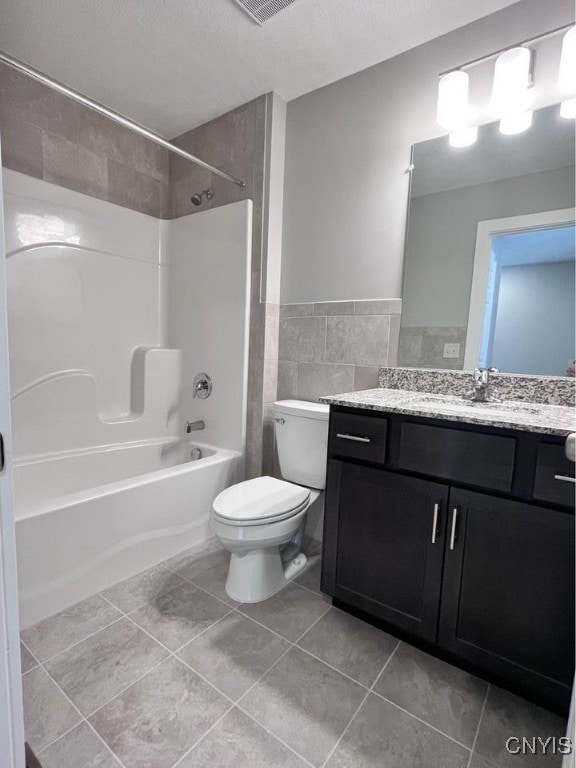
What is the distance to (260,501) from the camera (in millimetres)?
1617

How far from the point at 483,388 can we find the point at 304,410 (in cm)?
77

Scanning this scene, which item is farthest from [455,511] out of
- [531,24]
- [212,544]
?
[531,24]

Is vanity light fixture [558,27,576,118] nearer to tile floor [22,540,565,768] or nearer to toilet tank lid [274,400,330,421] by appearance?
toilet tank lid [274,400,330,421]

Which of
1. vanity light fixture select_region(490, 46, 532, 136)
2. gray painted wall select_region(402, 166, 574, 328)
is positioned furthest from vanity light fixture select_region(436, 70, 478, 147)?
gray painted wall select_region(402, 166, 574, 328)

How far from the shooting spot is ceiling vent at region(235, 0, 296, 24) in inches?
58.4

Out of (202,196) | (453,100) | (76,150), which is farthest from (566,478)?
(76,150)

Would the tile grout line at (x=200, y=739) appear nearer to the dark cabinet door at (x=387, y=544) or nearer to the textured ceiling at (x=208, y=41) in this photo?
the dark cabinet door at (x=387, y=544)

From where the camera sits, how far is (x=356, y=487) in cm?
141

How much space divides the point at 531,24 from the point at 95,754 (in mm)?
2787

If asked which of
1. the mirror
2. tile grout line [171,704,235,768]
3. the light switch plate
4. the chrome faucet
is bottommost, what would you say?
tile grout line [171,704,235,768]

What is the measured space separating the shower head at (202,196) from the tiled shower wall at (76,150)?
1.16 feet

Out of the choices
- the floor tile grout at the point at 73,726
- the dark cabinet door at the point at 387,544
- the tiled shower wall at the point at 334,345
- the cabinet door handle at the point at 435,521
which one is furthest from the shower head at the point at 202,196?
the floor tile grout at the point at 73,726

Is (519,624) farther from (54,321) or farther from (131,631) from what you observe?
(54,321)

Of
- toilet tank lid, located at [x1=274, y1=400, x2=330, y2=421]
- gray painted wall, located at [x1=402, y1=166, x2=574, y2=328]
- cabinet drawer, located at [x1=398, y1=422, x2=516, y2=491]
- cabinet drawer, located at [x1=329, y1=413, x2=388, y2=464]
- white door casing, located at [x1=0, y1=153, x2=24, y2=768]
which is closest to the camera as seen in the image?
white door casing, located at [x1=0, y1=153, x2=24, y2=768]
